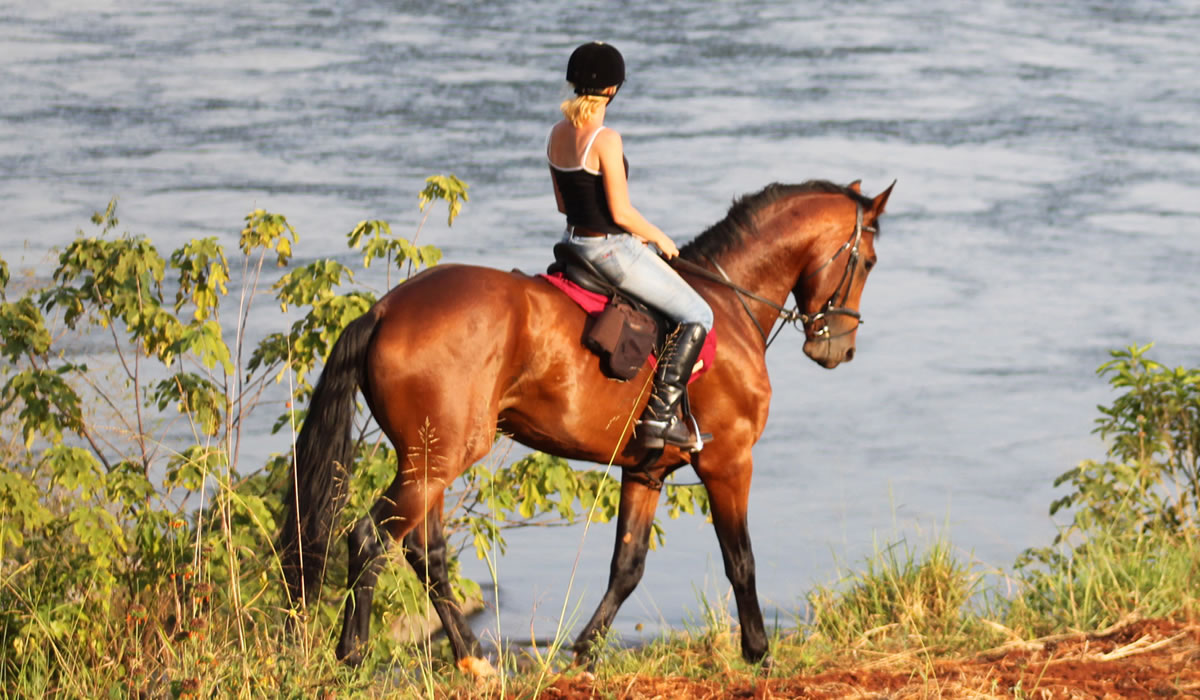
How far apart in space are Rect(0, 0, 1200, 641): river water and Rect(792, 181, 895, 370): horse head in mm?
1032

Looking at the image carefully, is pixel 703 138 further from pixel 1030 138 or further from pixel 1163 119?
pixel 1163 119

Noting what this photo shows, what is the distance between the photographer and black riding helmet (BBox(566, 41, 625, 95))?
6.68 meters

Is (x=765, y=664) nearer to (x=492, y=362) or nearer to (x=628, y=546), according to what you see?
(x=628, y=546)

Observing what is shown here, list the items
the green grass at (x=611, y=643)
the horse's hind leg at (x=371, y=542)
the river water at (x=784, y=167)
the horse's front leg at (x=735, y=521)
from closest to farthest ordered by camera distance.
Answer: the green grass at (x=611, y=643)
the horse's hind leg at (x=371, y=542)
the horse's front leg at (x=735, y=521)
the river water at (x=784, y=167)

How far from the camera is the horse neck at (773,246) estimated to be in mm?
7695

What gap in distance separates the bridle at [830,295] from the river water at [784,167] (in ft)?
3.62

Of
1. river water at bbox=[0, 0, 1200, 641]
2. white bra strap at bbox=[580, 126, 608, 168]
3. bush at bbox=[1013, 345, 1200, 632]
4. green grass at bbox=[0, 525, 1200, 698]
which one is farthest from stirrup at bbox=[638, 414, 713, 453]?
bush at bbox=[1013, 345, 1200, 632]

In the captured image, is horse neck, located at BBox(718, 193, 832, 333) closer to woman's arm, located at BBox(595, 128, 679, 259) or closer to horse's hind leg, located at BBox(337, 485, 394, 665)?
woman's arm, located at BBox(595, 128, 679, 259)

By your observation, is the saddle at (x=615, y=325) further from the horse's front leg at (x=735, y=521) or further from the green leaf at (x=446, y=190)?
the green leaf at (x=446, y=190)

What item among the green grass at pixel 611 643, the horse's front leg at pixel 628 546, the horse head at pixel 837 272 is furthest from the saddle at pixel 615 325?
the green grass at pixel 611 643

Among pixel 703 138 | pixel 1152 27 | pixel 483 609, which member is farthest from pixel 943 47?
pixel 483 609

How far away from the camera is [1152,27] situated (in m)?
31.4

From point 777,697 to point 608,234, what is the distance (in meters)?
2.18

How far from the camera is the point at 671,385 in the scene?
23.2 feet
